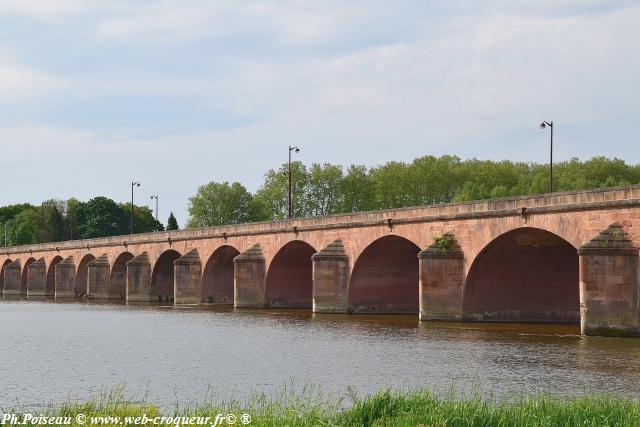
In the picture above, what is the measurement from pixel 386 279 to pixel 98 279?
124ft

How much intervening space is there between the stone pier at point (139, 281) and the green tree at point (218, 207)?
51559mm

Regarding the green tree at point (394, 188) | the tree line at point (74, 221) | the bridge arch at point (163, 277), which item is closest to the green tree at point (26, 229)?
the tree line at point (74, 221)

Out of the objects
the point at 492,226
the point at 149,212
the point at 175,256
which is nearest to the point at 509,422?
the point at 492,226

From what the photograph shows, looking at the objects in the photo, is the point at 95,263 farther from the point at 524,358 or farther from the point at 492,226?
the point at 524,358

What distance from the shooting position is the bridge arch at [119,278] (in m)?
80.6

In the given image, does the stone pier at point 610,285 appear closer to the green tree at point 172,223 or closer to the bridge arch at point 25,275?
the bridge arch at point 25,275

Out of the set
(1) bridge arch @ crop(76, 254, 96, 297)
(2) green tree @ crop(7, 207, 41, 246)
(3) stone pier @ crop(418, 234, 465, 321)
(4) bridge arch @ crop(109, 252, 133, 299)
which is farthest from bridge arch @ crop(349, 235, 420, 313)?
(2) green tree @ crop(7, 207, 41, 246)

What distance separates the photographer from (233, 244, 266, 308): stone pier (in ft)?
188

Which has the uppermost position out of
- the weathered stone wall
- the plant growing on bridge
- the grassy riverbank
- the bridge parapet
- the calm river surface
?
the bridge parapet

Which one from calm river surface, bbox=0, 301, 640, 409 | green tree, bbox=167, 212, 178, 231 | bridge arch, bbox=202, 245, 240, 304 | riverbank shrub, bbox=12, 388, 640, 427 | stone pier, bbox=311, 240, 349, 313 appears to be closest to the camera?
riverbank shrub, bbox=12, 388, 640, 427

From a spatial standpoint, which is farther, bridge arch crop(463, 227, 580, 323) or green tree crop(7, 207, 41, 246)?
green tree crop(7, 207, 41, 246)

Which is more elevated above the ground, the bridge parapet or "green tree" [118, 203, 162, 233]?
"green tree" [118, 203, 162, 233]

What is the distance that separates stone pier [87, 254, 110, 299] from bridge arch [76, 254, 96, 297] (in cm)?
776

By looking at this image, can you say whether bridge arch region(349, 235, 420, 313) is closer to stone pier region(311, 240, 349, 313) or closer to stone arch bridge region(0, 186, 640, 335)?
stone arch bridge region(0, 186, 640, 335)
